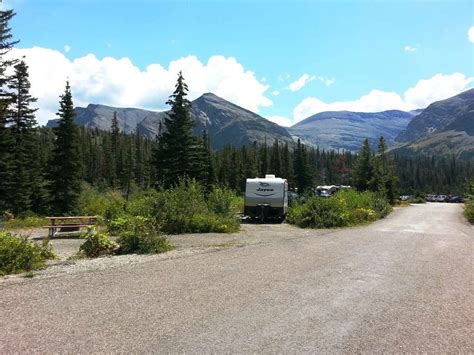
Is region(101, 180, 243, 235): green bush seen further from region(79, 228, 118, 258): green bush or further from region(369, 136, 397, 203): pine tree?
region(369, 136, 397, 203): pine tree

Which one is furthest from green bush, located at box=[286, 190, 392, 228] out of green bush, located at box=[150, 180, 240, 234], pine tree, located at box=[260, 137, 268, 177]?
pine tree, located at box=[260, 137, 268, 177]

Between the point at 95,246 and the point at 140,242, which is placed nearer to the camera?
the point at 95,246

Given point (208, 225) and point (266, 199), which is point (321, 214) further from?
point (208, 225)

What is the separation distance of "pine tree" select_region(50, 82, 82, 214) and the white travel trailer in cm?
1641

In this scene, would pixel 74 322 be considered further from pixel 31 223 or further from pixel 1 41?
pixel 1 41

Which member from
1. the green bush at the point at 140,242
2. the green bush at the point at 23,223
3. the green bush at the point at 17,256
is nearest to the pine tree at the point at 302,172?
the green bush at the point at 23,223

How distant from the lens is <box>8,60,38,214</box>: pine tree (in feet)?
112

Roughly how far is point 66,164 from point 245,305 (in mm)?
30854

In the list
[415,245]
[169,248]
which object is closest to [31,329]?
[169,248]

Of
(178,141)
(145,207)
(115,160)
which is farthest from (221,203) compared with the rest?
(115,160)

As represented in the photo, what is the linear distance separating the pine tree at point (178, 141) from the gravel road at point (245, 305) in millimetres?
22444

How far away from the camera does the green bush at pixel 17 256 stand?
8992 millimetres

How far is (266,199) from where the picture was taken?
76.2 ft

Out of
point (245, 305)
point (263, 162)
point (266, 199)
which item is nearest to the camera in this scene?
point (245, 305)
